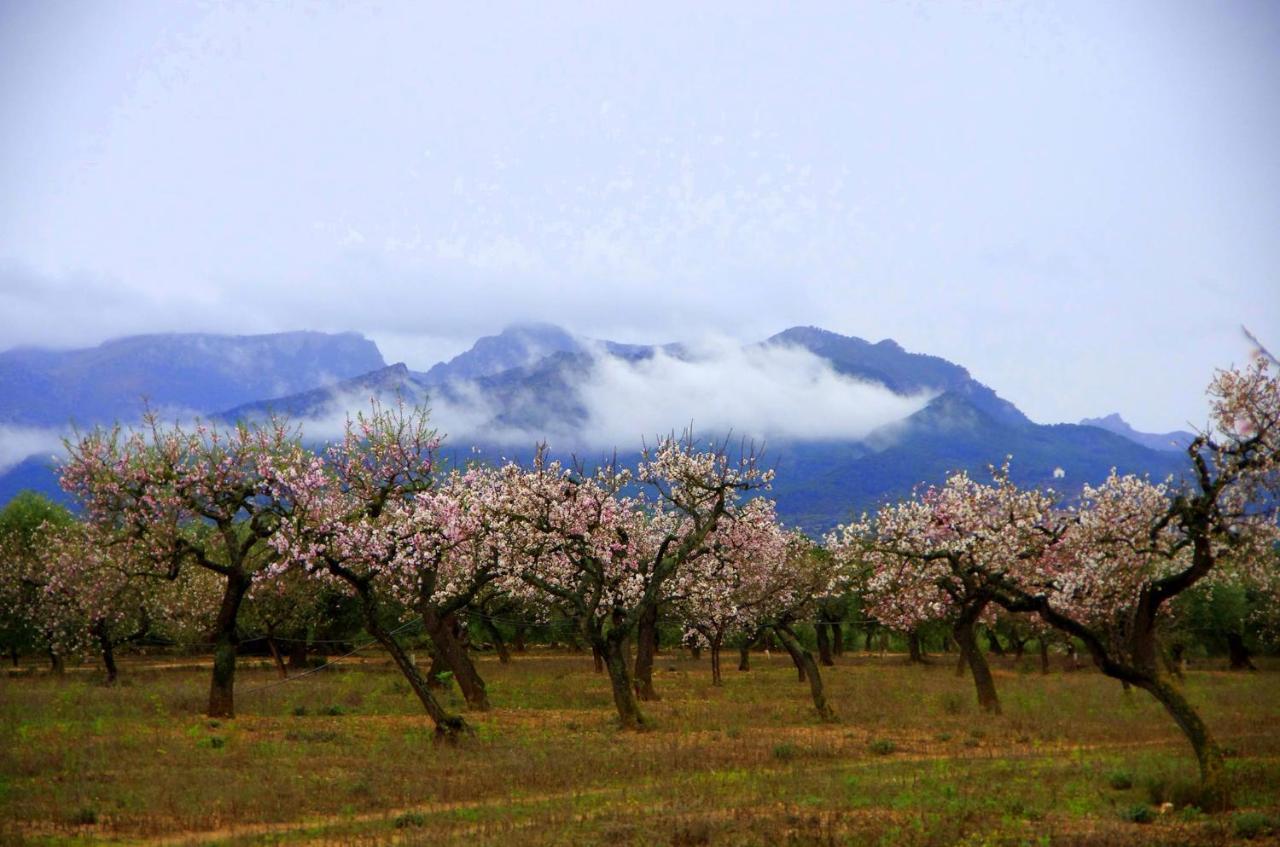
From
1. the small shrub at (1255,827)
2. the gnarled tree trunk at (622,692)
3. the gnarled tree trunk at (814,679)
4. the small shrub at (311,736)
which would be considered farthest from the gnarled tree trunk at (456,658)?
the small shrub at (1255,827)

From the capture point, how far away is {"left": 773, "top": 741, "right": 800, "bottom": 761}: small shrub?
2852 centimetres

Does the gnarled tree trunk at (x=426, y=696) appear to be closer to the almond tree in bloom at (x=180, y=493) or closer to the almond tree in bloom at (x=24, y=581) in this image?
the almond tree in bloom at (x=180, y=493)

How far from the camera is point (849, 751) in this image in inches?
1204

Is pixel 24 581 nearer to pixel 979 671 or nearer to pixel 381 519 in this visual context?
pixel 381 519

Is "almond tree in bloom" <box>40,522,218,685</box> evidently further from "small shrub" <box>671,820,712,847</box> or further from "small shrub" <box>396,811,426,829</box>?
"small shrub" <box>671,820,712,847</box>

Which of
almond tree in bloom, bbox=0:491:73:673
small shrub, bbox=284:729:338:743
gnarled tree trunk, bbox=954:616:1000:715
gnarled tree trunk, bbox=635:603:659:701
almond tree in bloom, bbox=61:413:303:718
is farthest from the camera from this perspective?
almond tree in bloom, bbox=0:491:73:673

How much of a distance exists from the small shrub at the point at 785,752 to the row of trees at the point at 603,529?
641cm

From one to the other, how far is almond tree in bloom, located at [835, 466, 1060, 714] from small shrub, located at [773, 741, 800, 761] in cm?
613

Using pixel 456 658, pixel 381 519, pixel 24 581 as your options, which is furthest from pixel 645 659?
pixel 24 581

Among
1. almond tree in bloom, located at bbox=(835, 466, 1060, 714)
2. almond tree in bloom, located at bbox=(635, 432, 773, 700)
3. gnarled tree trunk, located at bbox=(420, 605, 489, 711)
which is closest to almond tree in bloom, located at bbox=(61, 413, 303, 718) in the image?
gnarled tree trunk, located at bbox=(420, 605, 489, 711)

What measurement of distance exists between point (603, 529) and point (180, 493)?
15.3 meters

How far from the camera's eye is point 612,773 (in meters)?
25.6

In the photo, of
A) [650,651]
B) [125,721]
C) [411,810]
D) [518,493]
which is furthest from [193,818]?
[650,651]

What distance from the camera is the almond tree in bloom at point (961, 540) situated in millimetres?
28781
